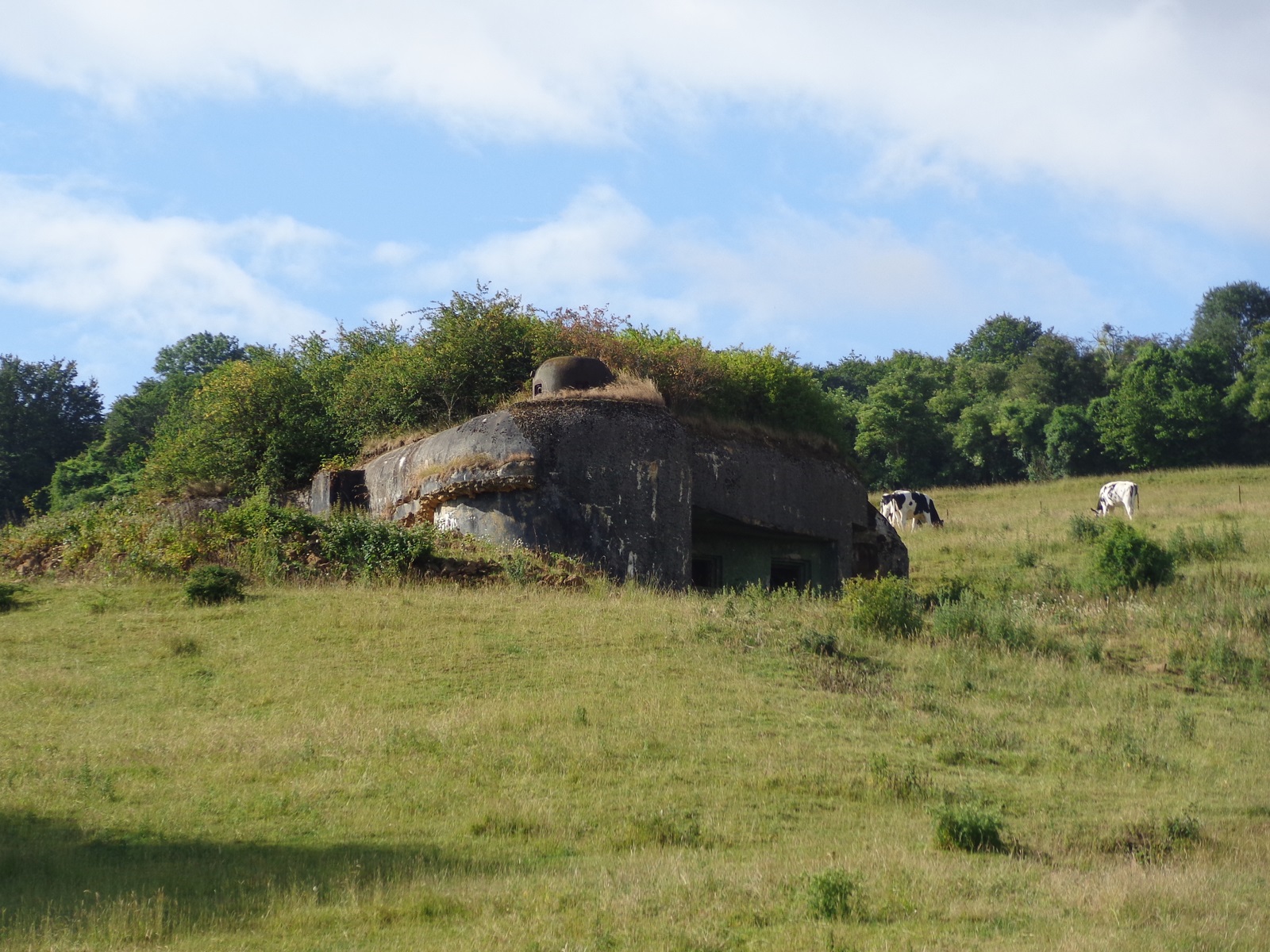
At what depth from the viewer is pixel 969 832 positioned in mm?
12148

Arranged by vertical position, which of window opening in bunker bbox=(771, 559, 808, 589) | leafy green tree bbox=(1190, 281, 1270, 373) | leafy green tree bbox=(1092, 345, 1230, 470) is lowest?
window opening in bunker bbox=(771, 559, 808, 589)

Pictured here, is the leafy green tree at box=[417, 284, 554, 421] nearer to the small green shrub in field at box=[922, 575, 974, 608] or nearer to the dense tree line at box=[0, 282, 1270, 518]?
the dense tree line at box=[0, 282, 1270, 518]

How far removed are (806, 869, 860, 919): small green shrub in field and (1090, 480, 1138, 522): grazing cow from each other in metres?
38.2

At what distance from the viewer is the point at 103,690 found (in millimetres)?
17609

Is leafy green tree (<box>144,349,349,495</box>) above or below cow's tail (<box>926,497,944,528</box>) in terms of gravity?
above

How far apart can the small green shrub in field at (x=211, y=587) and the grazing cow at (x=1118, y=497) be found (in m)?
32.5

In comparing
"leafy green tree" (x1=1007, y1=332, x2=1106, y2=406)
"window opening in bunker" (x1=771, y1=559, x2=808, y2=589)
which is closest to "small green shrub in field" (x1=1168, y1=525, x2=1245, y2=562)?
"window opening in bunker" (x1=771, y1=559, x2=808, y2=589)

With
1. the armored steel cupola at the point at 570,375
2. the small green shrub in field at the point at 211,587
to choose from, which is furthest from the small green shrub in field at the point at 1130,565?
the small green shrub in field at the point at 211,587

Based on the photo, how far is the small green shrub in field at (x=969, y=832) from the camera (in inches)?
477

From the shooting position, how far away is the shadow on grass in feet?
31.9

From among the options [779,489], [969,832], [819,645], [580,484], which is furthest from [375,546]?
[969,832]

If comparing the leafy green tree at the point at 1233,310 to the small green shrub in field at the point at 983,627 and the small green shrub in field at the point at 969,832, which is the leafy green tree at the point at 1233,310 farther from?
the small green shrub in field at the point at 969,832

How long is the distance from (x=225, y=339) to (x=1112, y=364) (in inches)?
2183

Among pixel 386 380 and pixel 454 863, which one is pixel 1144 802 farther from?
pixel 386 380
